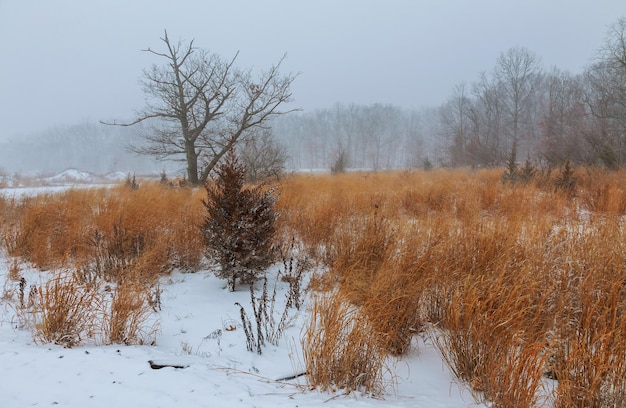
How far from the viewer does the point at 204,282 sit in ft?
12.4

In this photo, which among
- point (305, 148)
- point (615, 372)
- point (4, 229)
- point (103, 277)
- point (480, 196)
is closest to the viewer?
point (615, 372)

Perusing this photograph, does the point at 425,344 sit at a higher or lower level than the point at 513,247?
lower

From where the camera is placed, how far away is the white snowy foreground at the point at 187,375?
169 cm

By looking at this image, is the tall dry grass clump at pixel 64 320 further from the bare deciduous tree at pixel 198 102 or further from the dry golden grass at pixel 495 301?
the bare deciduous tree at pixel 198 102

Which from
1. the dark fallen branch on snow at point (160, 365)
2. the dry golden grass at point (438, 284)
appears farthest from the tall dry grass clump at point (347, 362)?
the dark fallen branch on snow at point (160, 365)

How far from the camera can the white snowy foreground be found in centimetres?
169

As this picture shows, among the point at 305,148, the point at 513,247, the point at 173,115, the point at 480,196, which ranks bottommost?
the point at 513,247

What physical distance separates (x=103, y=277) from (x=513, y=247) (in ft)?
15.4

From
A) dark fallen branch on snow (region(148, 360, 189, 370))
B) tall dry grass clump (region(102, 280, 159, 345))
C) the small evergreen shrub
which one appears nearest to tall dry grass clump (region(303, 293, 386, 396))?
dark fallen branch on snow (region(148, 360, 189, 370))

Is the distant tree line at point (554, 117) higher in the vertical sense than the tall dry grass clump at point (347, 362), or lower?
higher

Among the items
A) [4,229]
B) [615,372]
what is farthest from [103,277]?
[615,372]

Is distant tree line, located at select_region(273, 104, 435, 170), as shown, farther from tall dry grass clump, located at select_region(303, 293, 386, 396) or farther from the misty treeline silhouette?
tall dry grass clump, located at select_region(303, 293, 386, 396)

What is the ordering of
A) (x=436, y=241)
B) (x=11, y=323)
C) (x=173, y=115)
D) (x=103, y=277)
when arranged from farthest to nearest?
(x=173, y=115)
(x=103, y=277)
(x=436, y=241)
(x=11, y=323)

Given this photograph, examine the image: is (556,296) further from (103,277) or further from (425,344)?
(103,277)
